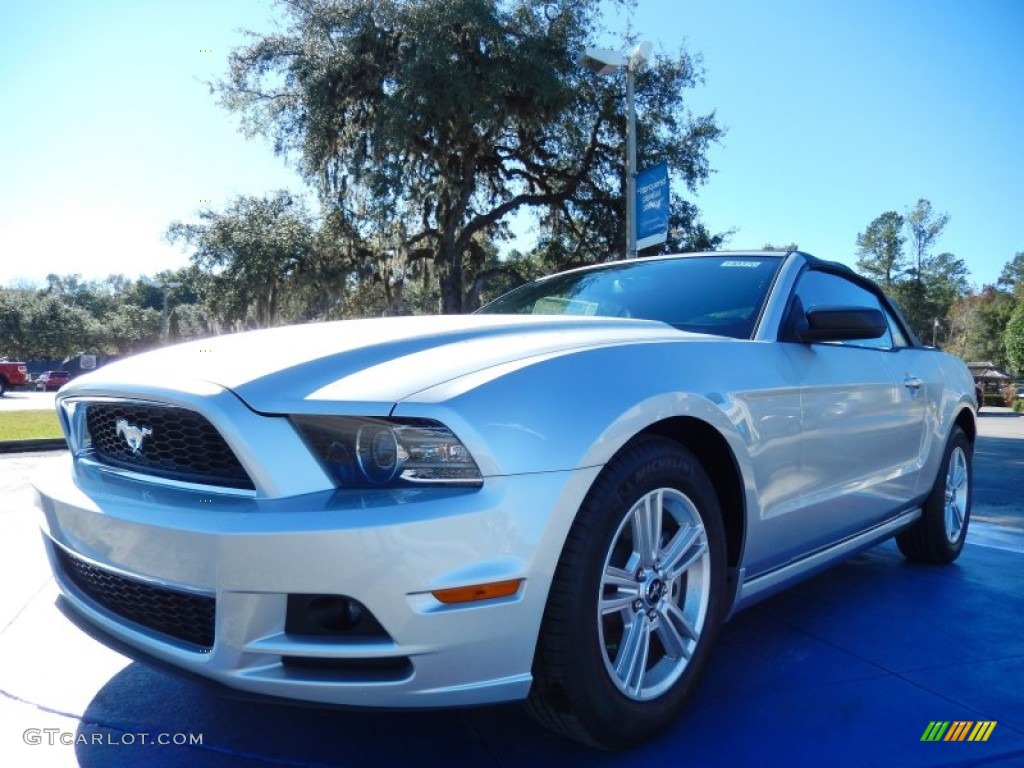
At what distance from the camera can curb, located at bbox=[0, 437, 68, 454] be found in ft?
32.9

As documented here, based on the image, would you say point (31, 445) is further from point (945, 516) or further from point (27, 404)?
point (27, 404)

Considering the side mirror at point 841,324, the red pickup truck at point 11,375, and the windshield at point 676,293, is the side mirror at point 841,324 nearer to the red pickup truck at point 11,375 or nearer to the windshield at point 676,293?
the windshield at point 676,293

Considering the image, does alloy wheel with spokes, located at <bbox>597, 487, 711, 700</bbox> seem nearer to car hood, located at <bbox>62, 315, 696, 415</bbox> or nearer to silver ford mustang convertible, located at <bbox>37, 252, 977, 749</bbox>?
silver ford mustang convertible, located at <bbox>37, 252, 977, 749</bbox>

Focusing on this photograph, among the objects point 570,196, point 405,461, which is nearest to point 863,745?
point 405,461

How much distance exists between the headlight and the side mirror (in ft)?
5.54

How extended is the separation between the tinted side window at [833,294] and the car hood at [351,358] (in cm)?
93

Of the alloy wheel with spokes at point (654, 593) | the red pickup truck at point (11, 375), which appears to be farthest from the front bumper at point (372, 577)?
the red pickup truck at point (11, 375)

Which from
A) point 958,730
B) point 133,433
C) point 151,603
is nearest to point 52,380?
point 133,433

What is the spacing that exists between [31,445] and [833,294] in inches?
421

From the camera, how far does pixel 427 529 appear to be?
1.61m

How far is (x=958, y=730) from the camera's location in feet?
7.20

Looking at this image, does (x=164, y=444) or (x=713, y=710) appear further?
(x=713, y=710)

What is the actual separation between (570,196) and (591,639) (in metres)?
16.7

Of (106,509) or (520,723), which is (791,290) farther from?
(106,509)
